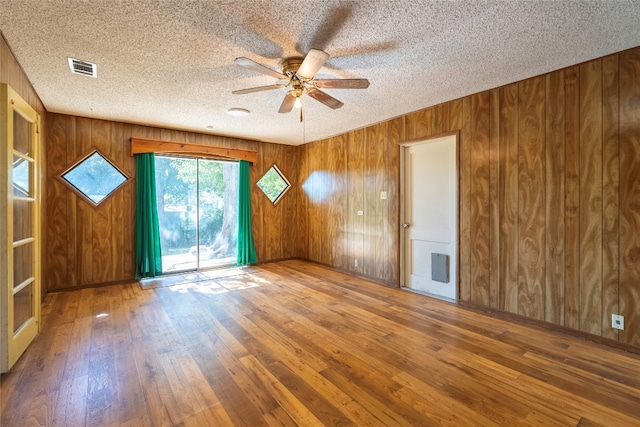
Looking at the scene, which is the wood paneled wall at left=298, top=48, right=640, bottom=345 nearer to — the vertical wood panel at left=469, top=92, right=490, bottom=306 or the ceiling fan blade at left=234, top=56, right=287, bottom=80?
the vertical wood panel at left=469, top=92, right=490, bottom=306

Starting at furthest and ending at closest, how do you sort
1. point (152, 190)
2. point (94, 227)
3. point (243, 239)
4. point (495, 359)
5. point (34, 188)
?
point (243, 239) < point (152, 190) < point (94, 227) < point (34, 188) < point (495, 359)

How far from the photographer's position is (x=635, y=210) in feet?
7.99

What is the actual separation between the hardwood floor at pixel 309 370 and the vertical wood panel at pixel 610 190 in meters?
0.42

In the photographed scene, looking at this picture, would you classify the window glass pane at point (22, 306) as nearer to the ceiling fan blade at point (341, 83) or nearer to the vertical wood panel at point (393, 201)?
the ceiling fan blade at point (341, 83)

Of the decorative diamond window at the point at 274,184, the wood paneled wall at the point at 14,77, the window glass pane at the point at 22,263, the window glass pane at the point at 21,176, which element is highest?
the wood paneled wall at the point at 14,77

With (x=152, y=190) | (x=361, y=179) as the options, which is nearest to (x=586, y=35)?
(x=361, y=179)

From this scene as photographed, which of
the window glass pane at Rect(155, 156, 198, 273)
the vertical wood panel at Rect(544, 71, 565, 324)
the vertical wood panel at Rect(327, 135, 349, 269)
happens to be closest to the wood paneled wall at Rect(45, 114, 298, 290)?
the window glass pane at Rect(155, 156, 198, 273)

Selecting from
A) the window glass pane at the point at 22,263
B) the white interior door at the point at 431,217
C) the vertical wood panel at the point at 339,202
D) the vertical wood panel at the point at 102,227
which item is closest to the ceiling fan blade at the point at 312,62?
the white interior door at the point at 431,217

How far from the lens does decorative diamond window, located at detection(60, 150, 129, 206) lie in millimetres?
4348

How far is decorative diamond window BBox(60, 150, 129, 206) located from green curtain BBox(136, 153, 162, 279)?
31 cm

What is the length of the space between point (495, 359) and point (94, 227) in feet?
18.4

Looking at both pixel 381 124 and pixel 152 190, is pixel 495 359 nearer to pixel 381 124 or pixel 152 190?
pixel 381 124

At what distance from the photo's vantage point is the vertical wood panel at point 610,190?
8.28 feet

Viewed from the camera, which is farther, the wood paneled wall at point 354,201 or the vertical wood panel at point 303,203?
the vertical wood panel at point 303,203
